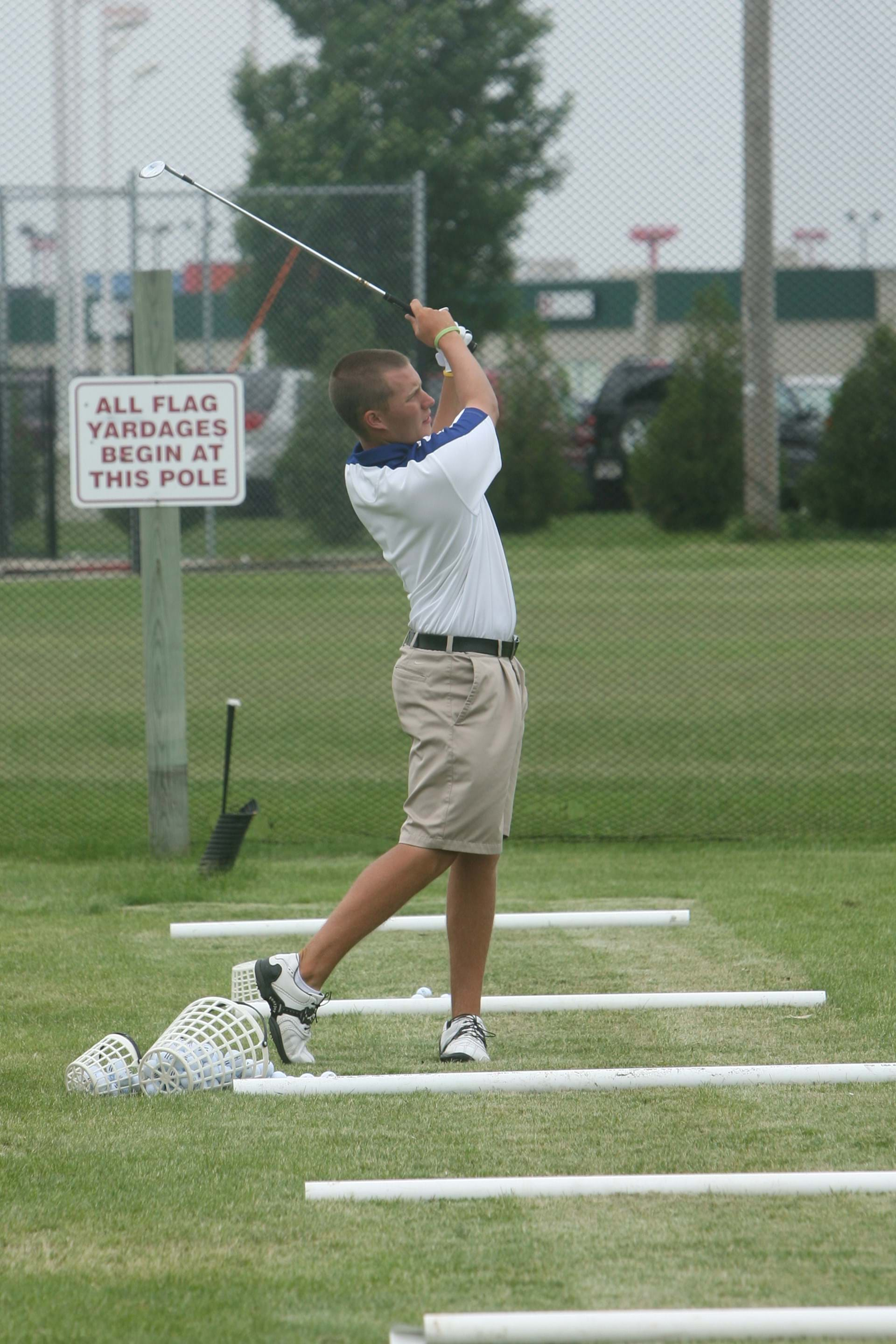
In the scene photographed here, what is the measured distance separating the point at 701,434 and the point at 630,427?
2.35ft

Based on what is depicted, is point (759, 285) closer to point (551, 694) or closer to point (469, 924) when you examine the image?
point (551, 694)

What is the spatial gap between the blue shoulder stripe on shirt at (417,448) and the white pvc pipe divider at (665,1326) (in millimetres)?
1914

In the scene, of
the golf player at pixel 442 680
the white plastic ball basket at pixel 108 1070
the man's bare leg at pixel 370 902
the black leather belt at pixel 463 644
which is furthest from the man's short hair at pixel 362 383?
the white plastic ball basket at pixel 108 1070

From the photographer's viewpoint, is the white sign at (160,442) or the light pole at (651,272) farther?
the light pole at (651,272)

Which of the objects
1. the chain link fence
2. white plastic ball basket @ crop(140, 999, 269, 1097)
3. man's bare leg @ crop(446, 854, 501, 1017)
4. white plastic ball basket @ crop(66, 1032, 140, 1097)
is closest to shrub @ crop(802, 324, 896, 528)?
the chain link fence

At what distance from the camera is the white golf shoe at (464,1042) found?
12.2ft

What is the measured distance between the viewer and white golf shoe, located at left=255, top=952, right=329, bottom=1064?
3744mm

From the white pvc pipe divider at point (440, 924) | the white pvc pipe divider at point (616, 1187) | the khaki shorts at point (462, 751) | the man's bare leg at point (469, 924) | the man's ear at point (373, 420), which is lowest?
the white pvc pipe divider at point (440, 924)

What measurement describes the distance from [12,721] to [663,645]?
3.49m

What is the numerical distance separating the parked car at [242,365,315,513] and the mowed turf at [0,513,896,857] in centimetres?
24

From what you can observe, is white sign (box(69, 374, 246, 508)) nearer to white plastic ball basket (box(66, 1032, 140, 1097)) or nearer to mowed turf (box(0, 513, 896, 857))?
mowed turf (box(0, 513, 896, 857))

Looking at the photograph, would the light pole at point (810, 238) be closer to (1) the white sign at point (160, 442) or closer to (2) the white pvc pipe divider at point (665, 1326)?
(1) the white sign at point (160, 442)

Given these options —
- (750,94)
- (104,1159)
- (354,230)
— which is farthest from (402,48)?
(104,1159)

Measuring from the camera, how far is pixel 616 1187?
113 inches
